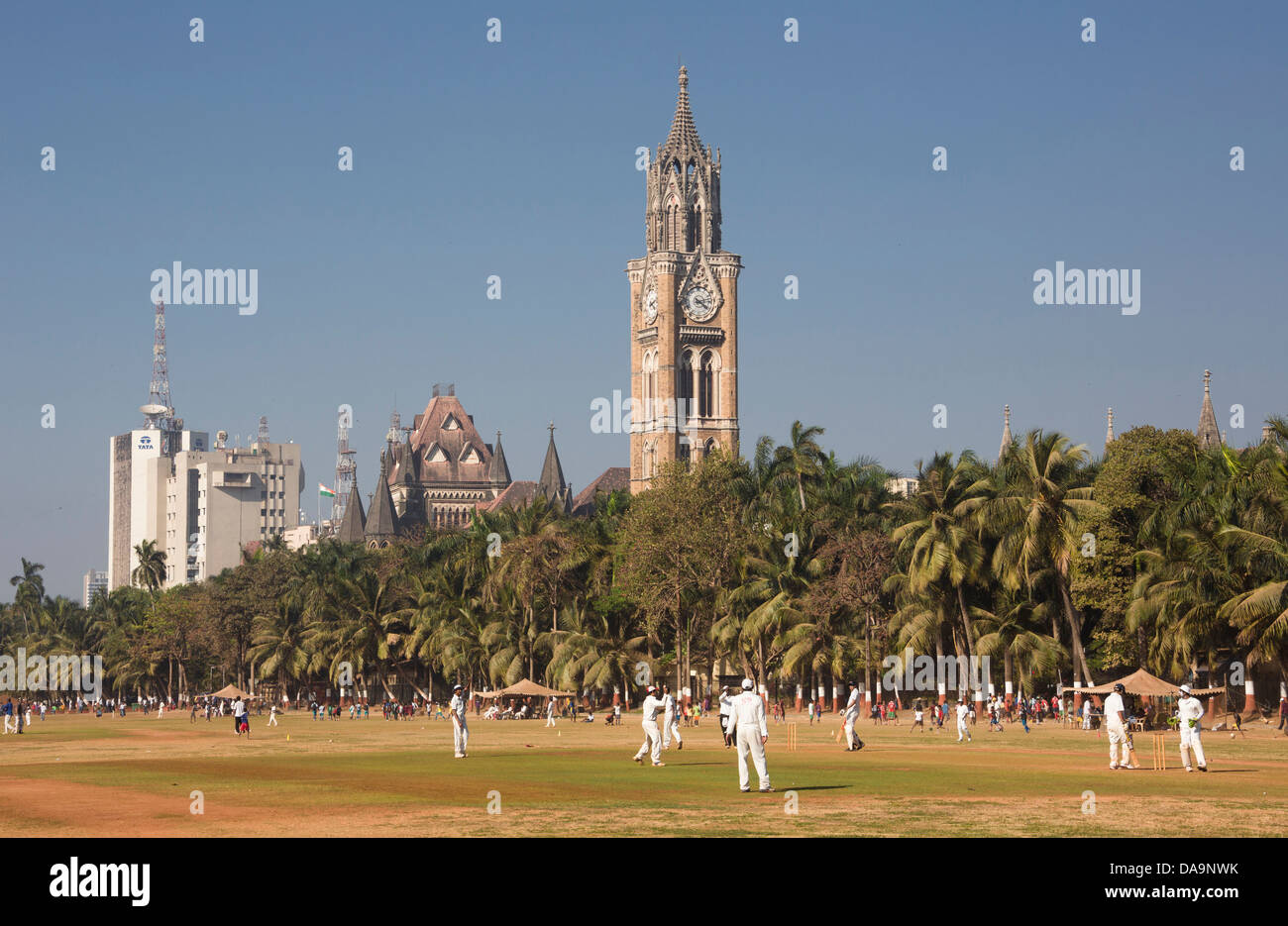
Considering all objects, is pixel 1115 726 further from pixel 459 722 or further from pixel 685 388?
pixel 685 388

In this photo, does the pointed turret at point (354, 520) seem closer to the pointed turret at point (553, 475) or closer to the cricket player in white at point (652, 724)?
the pointed turret at point (553, 475)

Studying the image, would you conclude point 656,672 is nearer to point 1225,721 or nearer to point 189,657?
point 1225,721

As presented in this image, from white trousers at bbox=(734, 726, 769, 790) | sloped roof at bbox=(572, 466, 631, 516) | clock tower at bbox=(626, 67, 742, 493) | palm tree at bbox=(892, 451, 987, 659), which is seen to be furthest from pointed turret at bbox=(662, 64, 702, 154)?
white trousers at bbox=(734, 726, 769, 790)

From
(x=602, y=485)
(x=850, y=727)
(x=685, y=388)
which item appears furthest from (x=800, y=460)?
(x=602, y=485)

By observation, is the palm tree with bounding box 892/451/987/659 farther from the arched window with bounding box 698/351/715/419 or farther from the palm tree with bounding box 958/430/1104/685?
the arched window with bounding box 698/351/715/419
